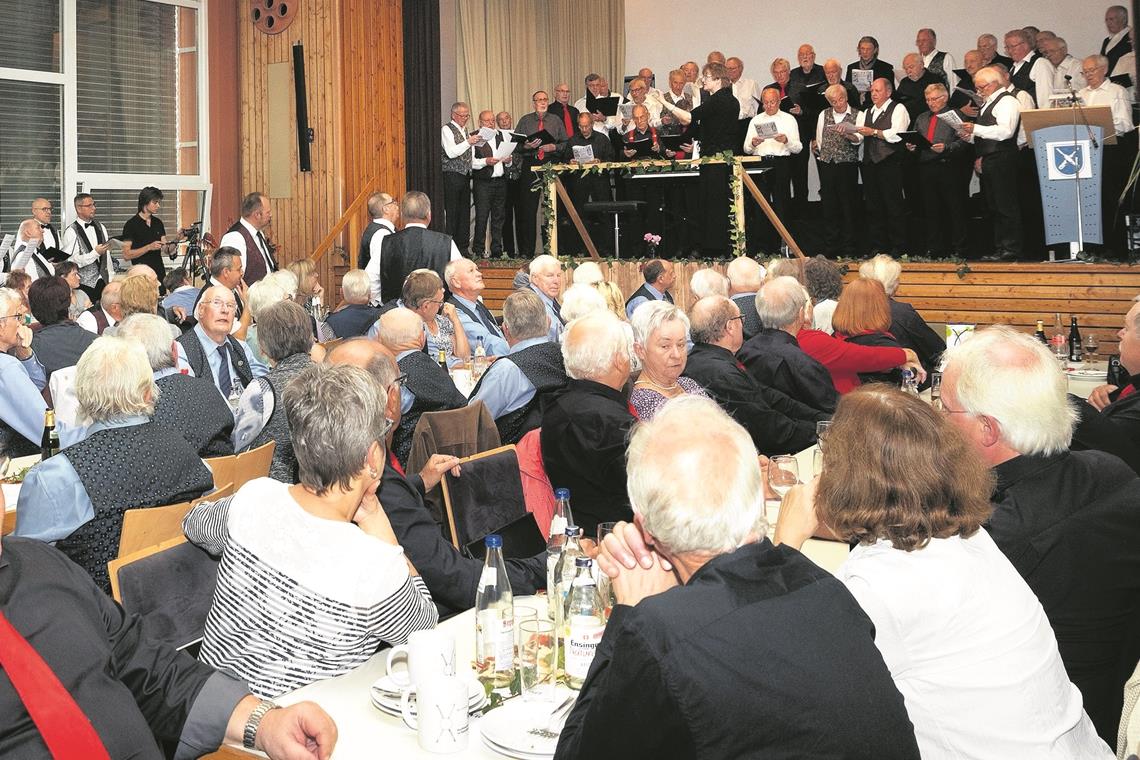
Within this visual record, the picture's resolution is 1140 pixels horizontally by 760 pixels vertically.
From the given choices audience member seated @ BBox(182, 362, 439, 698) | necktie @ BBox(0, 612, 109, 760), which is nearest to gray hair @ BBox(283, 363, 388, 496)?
audience member seated @ BBox(182, 362, 439, 698)

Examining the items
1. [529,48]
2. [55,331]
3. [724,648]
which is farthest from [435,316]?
[529,48]

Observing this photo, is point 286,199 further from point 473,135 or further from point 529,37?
point 529,37

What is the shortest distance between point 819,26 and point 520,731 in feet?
45.2

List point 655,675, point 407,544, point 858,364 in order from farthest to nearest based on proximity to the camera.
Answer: point 858,364, point 407,544, point 655,675

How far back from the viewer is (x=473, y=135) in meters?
12.9

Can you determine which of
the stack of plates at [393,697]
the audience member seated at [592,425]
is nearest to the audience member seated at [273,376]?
the audience member seated at [592,425]

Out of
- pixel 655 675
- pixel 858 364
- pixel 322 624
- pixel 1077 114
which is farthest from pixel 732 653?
pixel 1077 114

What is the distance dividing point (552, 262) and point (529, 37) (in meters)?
8.58

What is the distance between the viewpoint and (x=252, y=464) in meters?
4.07

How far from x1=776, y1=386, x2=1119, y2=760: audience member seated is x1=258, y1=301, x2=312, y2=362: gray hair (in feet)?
10.0

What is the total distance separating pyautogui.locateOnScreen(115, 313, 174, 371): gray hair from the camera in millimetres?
4570

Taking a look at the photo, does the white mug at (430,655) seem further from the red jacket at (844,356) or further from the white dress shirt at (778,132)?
the white dress shirt at (778,132)

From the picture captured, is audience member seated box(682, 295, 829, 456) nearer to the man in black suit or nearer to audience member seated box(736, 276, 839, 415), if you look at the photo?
audience member seated box(736, 276, 839, 415)

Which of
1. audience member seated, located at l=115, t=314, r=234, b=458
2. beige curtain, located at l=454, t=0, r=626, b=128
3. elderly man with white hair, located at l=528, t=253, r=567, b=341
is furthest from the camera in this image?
beige curtain, located at l=454, t=0, r=626, b=128
